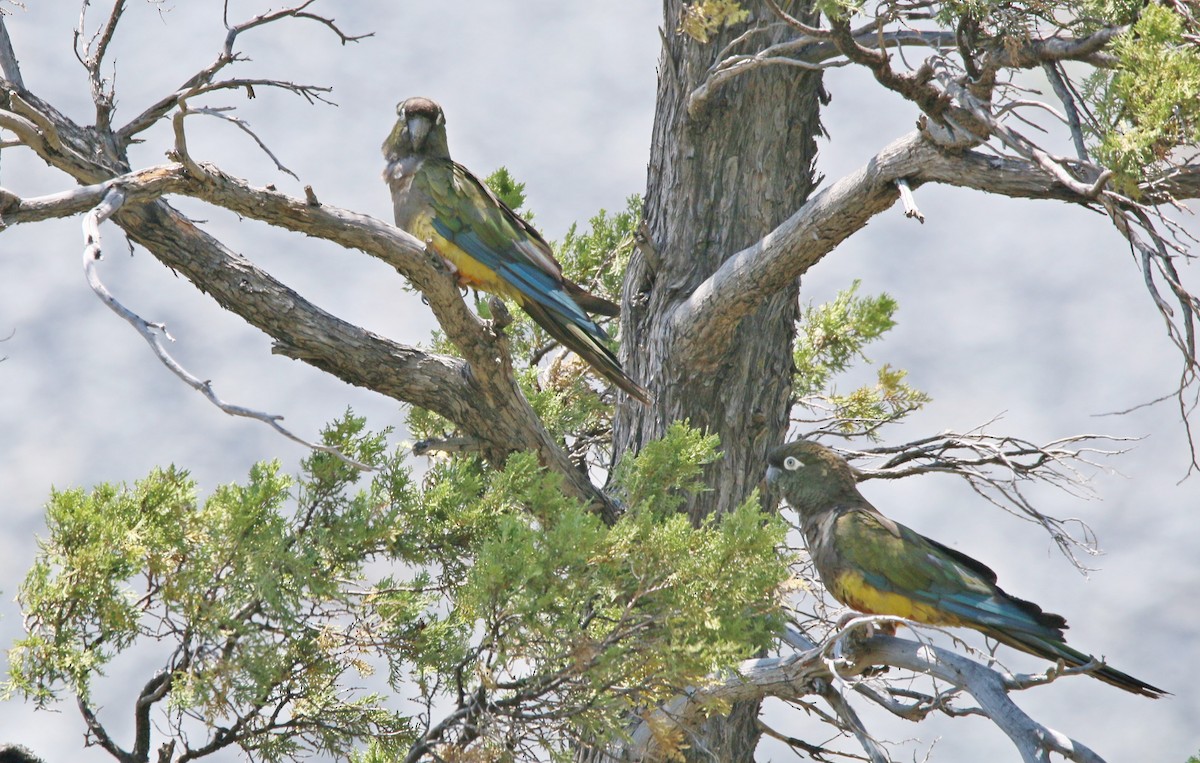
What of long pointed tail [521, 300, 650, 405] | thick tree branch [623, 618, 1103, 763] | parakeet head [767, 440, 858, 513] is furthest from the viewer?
parakeet head [767, 440, 858, 513]

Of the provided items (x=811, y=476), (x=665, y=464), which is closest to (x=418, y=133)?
(x=665, y=464)

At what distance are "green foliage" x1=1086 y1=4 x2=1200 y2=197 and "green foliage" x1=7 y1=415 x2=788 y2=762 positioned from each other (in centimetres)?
151

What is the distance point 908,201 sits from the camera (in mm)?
3729

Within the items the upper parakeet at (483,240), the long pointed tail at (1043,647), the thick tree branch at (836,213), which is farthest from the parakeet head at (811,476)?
the long pointed tail at (1043,647)

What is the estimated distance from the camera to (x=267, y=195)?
3.59 m

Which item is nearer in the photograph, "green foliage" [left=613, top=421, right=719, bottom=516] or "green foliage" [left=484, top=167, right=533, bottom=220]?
"green foliage" [left=613, top=421, right=719, bottom=516]

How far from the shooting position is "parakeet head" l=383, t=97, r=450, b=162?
16.9 feet

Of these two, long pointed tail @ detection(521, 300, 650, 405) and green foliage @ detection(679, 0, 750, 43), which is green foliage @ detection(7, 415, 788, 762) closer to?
long pointed tail @ detection(521, 300, 650, 405)

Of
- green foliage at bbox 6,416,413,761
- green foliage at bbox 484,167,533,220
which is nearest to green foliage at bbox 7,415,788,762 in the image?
green foliage at bbox 6,416,413,761

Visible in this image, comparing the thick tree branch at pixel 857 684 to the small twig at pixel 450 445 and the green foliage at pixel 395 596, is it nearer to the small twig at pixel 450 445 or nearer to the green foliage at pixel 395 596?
the green foliage at pixel 395 596

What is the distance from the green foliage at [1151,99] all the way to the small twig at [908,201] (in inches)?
26.1

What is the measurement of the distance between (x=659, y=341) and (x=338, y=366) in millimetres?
1510

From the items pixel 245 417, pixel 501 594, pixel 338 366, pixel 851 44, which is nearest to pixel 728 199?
pixel 851 44

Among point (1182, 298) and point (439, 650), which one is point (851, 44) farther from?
point (439, 650)
